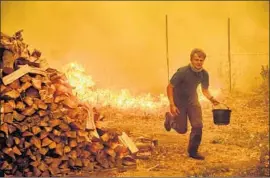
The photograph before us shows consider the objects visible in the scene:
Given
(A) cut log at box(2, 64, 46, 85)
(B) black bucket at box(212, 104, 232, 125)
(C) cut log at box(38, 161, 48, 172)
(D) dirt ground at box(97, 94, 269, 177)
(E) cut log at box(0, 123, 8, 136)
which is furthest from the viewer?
(B) black bucket at box(212, 104, 232, 125)


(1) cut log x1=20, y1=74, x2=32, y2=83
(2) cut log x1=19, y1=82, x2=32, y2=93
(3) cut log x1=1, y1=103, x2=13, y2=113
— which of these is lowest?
(3) cut log x1=1, y1=103, x2=13, y2=113

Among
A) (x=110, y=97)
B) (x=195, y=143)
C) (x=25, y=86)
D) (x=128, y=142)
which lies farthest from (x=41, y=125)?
(x=195, y=143)

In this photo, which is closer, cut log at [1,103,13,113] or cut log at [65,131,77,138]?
cut log at [1,103,13,113]

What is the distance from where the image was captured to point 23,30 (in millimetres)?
5969

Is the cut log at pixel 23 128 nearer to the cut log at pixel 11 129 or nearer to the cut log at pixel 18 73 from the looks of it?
the cut log at pixel 11 129

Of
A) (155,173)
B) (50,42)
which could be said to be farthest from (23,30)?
(155,173)

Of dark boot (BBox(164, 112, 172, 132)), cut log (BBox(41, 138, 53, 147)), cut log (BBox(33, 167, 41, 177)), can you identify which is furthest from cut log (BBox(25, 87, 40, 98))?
dark boot (BBox(164, 112, 172, 132))

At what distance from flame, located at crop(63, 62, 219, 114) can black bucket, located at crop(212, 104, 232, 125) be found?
246 millimetres

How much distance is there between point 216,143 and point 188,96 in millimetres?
745

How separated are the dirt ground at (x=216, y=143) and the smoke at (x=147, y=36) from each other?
0.40m

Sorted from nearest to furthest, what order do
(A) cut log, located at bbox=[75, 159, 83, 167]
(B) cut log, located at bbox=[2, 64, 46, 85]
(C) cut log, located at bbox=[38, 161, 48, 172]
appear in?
(B) cut log, located at bbox=[2, 64, 46, 85], (C) cut log, located at bbox=[38, 161, 48, 172], (A) cut log, located at bbox=[75, 159, 83, 167]

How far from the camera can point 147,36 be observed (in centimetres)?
613

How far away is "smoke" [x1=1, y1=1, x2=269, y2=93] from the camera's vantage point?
605 centimetres

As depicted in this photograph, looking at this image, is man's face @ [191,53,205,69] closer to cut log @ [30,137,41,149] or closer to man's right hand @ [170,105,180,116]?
man's right hand @ [170,105,180,116]
